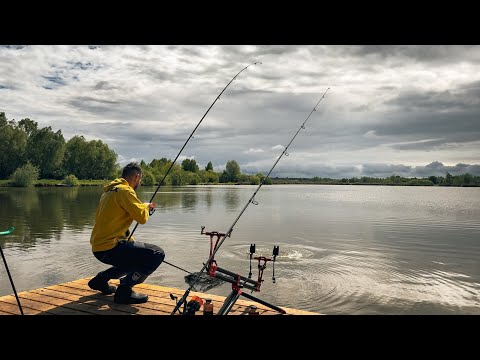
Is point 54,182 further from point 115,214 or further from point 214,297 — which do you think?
point 115,214

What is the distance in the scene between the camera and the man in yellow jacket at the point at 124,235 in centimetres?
409

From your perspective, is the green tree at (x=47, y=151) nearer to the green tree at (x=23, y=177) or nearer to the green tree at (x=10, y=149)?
the green tree at (x=10, y=149)

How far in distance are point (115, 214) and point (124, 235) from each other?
0.88 feet

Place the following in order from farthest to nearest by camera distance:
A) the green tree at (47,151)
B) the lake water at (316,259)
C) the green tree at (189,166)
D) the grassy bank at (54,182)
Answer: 1. the green tree at (189,166)
2. the green tree at (47,151)
3. the grassy bank at (54,182)
4. the lake water at (316,259)

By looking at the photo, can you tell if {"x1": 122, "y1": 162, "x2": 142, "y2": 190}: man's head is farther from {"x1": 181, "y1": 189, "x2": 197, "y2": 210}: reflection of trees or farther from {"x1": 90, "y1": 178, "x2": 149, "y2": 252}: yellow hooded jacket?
{"x1": 181, "y1": 189, "x2": 197, "y2": 210}: reflection of trees

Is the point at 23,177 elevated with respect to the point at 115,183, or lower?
lower

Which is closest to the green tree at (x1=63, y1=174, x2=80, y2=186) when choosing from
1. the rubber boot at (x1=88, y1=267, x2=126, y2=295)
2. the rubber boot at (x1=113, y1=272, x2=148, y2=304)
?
the rubber boot at (x1=88, y1=267, x2=126, y2=295)

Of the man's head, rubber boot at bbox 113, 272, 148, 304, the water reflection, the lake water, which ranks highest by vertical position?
the man's head

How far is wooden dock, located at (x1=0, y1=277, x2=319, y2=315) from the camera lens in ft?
14.0

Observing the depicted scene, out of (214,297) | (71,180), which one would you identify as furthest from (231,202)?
(71,180)

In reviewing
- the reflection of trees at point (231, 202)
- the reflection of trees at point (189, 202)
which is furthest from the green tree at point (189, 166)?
the reflection of trees at point (189, 202)

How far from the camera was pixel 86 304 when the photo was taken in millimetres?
4500
